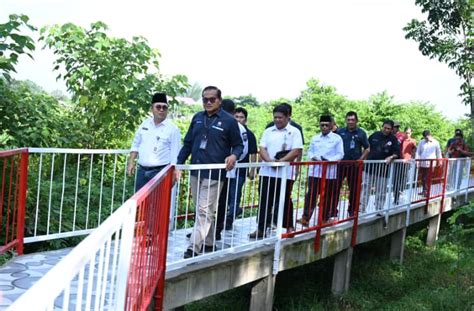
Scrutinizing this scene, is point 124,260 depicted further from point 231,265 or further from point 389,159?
point 389,159

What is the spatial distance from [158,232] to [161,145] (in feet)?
5.79

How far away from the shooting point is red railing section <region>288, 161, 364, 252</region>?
6.46 meters

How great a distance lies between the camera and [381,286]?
8.59 metres

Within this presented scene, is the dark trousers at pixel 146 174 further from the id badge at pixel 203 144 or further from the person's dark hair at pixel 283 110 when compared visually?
the person's dark hair at pixel 283 110

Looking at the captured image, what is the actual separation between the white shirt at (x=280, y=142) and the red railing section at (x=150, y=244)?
1.94m

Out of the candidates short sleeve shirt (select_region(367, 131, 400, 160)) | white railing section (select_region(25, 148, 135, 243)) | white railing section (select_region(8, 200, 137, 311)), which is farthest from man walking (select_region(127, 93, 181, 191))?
short sleeve shirt (select_region(367, 131, 400, 160))

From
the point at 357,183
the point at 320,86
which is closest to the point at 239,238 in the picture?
the point at 357,183

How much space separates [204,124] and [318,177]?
2.21m

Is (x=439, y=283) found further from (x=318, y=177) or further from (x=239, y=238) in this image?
(x=239, y=238)

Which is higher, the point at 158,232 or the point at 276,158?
the point at 276,158

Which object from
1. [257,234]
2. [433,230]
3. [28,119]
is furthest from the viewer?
[433,230]

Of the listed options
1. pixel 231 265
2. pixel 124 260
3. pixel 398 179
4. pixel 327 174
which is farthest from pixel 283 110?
pixel 398 179

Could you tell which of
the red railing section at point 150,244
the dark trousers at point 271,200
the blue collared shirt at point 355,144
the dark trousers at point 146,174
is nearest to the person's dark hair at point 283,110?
the dark trousers at point 271,200

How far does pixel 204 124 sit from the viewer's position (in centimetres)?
488
